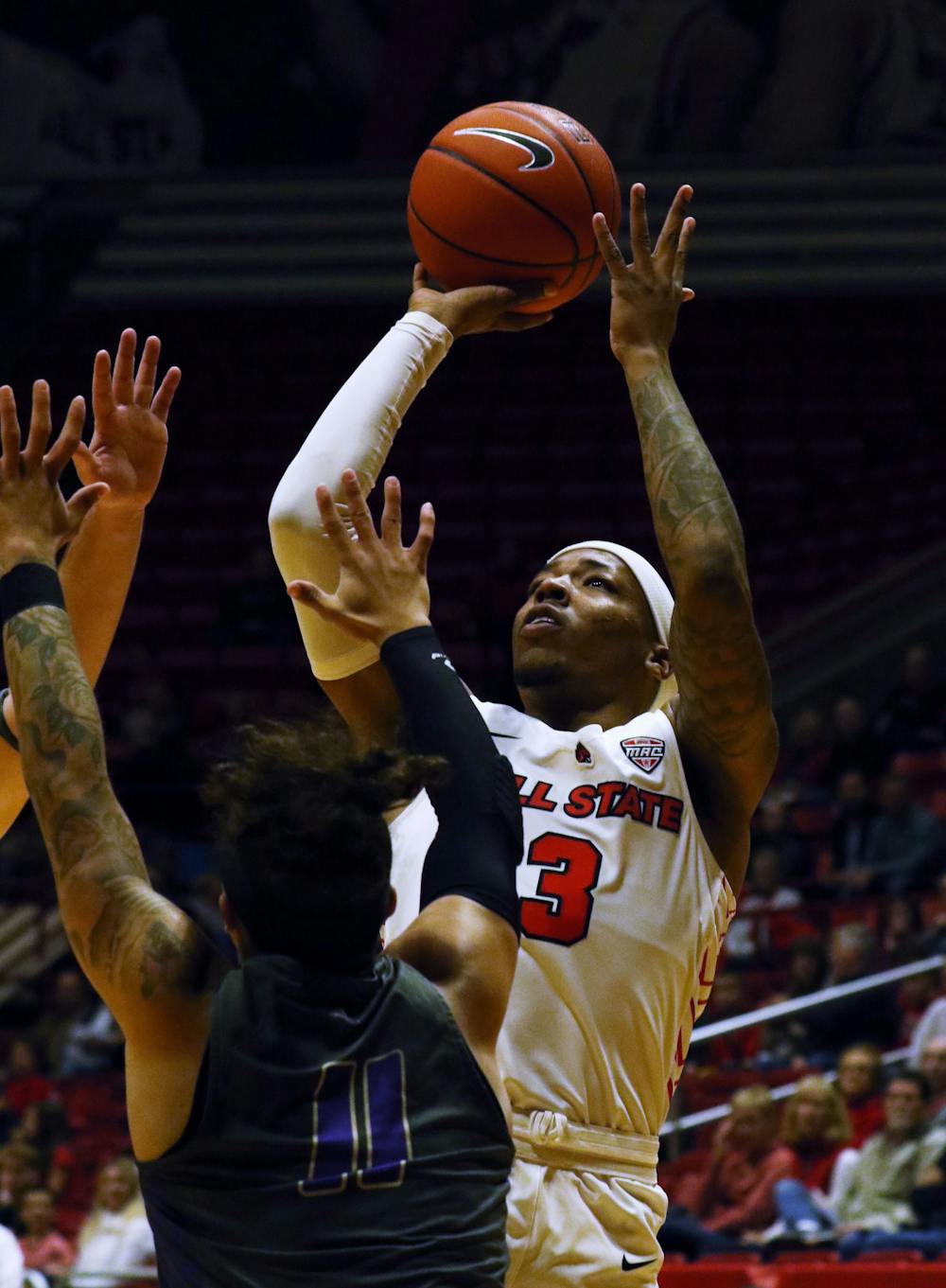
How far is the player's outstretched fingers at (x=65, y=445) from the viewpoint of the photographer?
263 cm

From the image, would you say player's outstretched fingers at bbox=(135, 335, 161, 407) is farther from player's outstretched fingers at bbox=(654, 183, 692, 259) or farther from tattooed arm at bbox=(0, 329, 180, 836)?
player's outstretched fingers at bbox=(654, 183, 692, 259)

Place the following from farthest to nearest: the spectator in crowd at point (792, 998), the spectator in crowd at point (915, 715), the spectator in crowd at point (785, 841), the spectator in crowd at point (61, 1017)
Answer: the spectator in crowd at point (915, 715)
the spectator in crowd at point (61, 1017)
the spectator in crowd at point (785, 841)
the spectator in crowd at point (792, 998)

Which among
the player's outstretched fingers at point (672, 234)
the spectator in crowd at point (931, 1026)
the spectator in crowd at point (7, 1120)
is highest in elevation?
the player's outstretched fingers at point (672, 234)

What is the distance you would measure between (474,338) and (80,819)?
1664 centimetres

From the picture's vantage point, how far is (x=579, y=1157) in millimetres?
3178

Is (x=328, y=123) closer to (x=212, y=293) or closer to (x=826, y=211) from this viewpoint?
(x=212, y=293)

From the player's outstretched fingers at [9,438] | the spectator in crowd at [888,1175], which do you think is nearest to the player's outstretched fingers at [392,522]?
the player's outstretched fingers at [9,438]

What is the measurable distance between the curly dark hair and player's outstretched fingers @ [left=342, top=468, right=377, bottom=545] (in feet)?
1.38

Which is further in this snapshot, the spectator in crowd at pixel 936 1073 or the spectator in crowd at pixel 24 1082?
the spectator in crowd at pixel 24 1082

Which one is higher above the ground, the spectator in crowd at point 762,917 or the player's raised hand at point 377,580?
the player's raised hand at point 377,580

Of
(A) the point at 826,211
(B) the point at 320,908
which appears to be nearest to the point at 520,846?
(B) the point at 320,908

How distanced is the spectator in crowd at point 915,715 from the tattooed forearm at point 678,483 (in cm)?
958

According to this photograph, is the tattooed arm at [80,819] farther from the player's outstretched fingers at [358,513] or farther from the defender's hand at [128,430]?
the defender's hand at [128,430]

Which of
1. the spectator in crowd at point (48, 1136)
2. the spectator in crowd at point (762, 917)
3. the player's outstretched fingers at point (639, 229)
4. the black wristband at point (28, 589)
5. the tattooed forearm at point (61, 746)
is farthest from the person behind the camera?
the spectator in crowd at point (762, 917)
